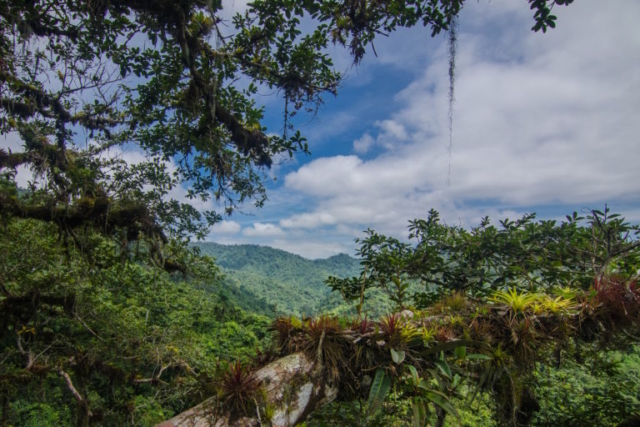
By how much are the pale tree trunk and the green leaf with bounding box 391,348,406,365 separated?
1.27ft

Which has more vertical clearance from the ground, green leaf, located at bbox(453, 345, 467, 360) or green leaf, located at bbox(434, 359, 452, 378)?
green leaf, located at bbox(453, 345, 467, 360)

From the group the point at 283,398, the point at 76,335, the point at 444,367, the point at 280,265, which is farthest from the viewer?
the point at 280,265

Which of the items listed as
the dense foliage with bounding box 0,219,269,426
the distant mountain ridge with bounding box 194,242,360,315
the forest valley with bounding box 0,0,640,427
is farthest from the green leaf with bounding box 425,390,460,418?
the distant mountain ridge with bounding box 194,242,360,315

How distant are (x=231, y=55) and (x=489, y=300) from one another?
3.87 m

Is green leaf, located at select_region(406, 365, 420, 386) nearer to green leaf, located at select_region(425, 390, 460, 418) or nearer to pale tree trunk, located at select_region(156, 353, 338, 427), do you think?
green leaf, located at select_region(425, 390, 460, 418)

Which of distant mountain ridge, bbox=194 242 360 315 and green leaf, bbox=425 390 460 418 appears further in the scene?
distant mountain ridge, bbox=194 242 360 315

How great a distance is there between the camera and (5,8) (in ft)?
9.36

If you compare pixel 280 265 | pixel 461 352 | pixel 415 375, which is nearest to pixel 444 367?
pixel 461 352

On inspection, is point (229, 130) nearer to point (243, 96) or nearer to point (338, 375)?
point (243, 96)

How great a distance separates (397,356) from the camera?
1768 mm

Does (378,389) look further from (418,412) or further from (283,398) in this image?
(283,398)

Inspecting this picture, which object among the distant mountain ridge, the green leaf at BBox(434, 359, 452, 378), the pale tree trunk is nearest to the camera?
the pale tree trunk

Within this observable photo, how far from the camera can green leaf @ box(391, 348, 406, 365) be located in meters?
1.75

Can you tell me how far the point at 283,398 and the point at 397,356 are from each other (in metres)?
0.67
